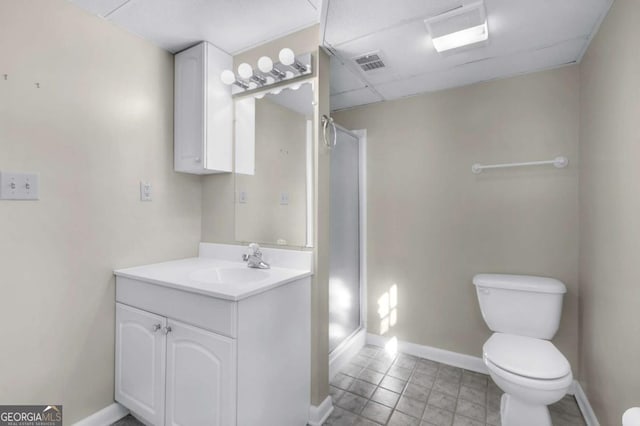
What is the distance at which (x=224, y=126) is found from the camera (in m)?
1.96

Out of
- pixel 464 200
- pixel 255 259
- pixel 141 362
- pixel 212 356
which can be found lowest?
pixel 141 362

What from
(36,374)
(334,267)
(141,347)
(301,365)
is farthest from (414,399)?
(36,374)

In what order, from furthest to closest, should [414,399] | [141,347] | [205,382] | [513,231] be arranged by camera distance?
[513,231], [414,399], [141,347], [205,382]

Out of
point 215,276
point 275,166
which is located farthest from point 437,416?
point 275,166

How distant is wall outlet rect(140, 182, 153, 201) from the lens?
5.94ft

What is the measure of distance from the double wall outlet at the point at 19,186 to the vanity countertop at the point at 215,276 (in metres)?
0.55

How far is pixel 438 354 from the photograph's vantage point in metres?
2.31

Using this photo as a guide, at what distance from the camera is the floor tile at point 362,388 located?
6.33ft

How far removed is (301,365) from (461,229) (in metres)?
1.48

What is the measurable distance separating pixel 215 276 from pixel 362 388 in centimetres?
122

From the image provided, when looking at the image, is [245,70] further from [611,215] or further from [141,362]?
[611,215]

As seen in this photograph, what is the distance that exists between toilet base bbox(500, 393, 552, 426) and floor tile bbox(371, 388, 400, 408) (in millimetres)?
583

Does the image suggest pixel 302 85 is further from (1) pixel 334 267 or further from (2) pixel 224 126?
(1) pixel 334 267

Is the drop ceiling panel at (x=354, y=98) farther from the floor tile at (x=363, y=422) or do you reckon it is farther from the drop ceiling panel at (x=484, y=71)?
the floor tile at (x=363, y=422)
